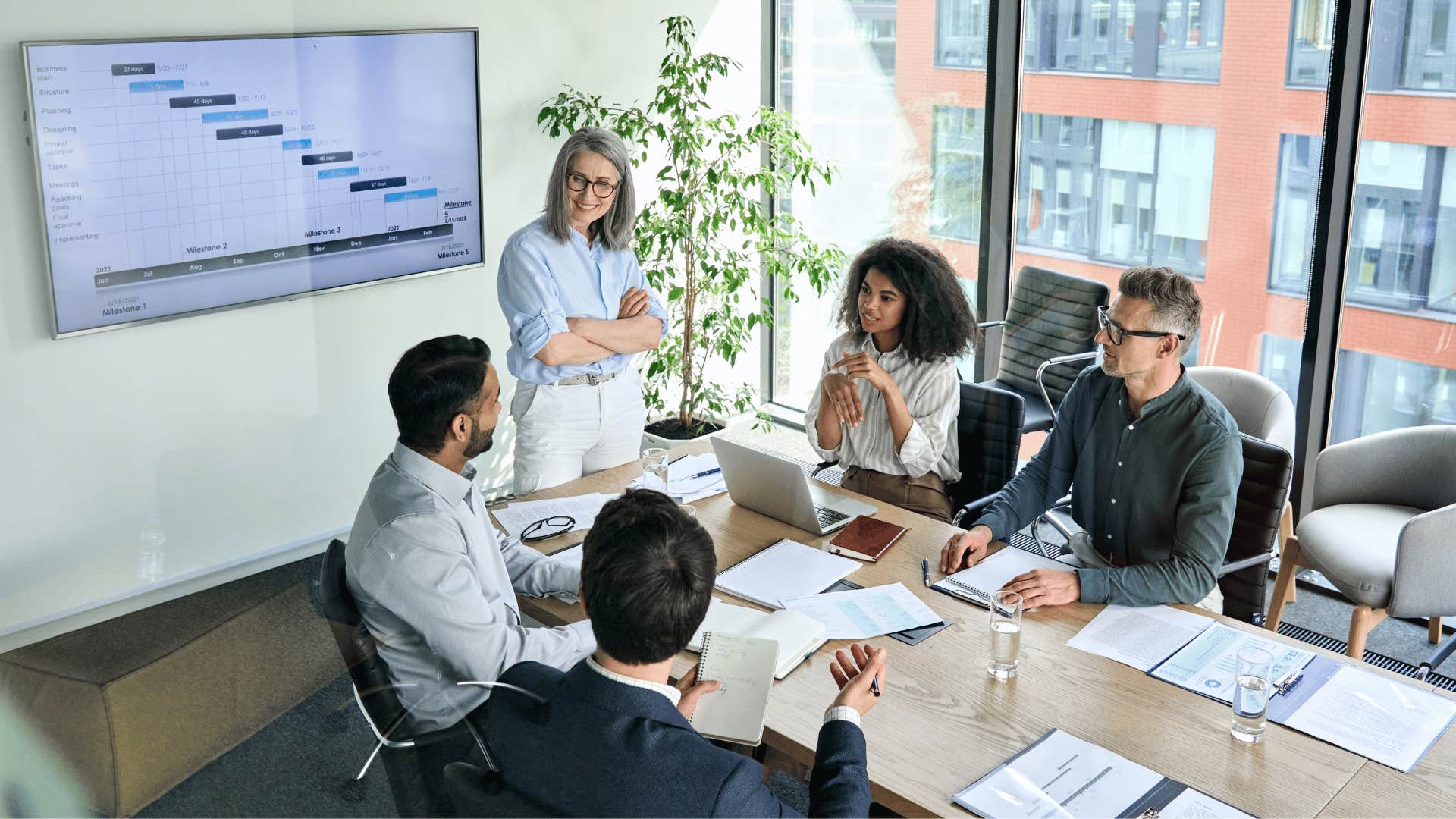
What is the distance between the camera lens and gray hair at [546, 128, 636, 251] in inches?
135

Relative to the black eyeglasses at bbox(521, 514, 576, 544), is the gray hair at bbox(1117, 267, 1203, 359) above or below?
above

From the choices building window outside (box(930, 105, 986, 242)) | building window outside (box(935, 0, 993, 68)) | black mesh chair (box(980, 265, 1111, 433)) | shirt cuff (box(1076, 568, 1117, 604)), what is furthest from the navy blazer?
building window outside (box(935, 0, 993, 68))

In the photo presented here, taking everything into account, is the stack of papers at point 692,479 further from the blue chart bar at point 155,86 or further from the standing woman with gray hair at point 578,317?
the blue chart bar at point 155,86

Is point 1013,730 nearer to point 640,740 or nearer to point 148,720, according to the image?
point 640,740

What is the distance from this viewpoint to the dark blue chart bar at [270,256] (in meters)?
3.14

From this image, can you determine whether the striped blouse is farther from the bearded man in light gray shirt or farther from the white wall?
the white wall

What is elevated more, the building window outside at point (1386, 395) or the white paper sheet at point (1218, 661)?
the building window outside at point (1386, 395)

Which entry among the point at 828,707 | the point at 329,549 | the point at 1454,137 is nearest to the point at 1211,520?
the point at 828,707

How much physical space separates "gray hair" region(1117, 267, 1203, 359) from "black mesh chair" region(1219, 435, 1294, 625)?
0.38 m

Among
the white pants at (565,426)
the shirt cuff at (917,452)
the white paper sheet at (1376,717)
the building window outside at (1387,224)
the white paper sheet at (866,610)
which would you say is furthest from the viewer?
the building window outside at (1387,224)

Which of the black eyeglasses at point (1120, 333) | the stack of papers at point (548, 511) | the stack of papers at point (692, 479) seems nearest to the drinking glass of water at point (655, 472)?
the stack of papers at point (692, 479)

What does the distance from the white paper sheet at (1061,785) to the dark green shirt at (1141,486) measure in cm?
57

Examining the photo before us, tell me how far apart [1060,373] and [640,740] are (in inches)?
134

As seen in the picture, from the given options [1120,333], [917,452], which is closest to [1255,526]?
[1120,333]
